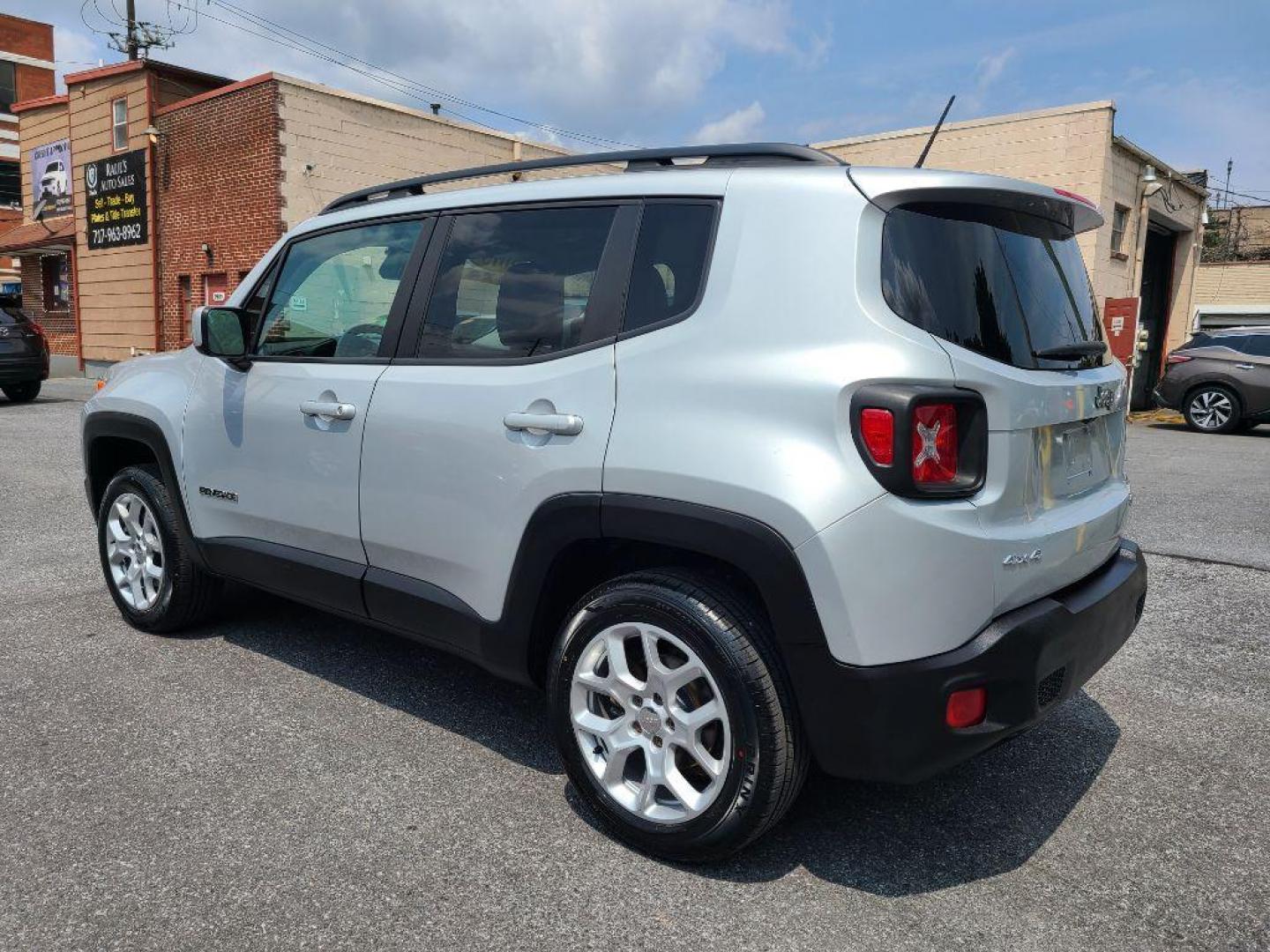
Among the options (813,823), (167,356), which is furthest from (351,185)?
(813,823)

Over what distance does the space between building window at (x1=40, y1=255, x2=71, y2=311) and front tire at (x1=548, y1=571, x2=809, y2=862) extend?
2699 centimetres

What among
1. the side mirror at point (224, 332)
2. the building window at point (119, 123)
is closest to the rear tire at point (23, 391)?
the building window at point (119, 123)

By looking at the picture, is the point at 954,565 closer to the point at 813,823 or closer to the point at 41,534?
the point at 813,823

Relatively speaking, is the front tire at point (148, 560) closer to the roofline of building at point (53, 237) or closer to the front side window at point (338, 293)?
the front side window at point (338, 293)

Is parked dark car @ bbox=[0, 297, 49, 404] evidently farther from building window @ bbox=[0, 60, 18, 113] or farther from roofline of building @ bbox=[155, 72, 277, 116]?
building window @ bbox=[0, 60, 18, 113]

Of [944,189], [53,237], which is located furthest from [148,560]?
[53,237]

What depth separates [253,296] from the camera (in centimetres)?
403

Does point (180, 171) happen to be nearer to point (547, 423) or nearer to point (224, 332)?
point (224, 332)

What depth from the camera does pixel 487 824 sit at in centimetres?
285

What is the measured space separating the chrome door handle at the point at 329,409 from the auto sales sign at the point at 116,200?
20425mm

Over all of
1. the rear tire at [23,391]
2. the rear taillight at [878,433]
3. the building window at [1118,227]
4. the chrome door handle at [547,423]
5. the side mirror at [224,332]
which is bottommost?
the rear tire at [23,391]

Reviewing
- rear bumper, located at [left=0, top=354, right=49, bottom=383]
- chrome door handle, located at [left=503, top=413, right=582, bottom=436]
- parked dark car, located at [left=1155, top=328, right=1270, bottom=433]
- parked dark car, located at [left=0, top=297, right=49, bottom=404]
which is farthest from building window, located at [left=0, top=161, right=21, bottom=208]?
chrome door handle, located at [left=503, top=413, right=582, bottom=436]

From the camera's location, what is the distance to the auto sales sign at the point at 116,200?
2112 centimetres

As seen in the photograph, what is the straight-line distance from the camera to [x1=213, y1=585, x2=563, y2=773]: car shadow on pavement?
348 centimetres
